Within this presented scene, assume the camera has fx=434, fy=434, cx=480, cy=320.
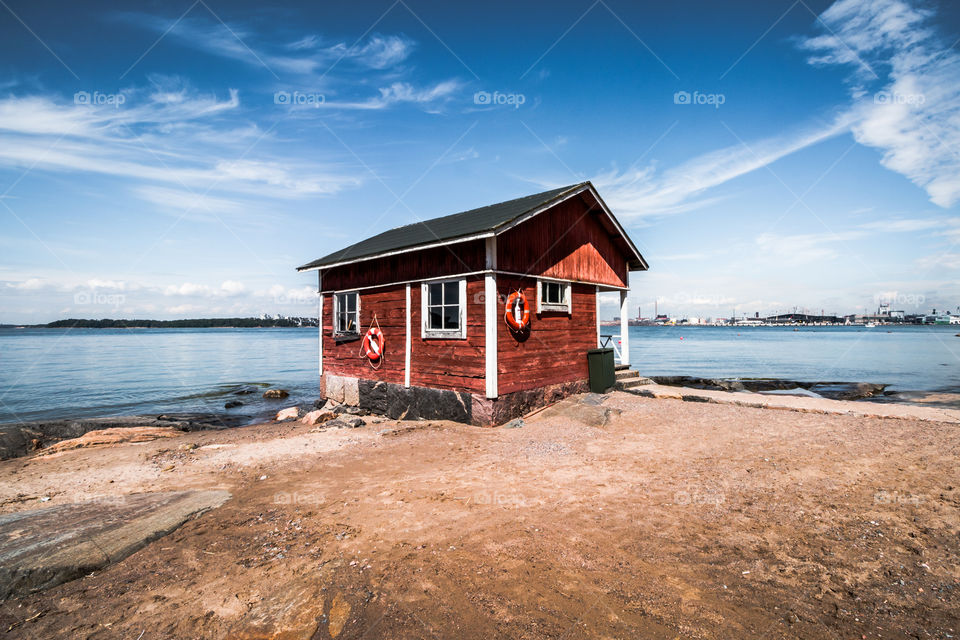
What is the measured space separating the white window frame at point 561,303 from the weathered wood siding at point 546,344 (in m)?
0.15

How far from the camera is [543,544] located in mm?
4688

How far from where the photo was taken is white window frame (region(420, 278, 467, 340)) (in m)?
10.9

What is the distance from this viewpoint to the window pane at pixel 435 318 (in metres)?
11.7

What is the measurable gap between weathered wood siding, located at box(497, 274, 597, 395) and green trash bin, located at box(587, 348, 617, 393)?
8.7 inches

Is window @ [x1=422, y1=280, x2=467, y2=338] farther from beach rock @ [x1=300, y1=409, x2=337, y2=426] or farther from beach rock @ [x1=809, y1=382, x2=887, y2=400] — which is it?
beach rock @ [x1=809, y1=382, x2=887, y2=400]

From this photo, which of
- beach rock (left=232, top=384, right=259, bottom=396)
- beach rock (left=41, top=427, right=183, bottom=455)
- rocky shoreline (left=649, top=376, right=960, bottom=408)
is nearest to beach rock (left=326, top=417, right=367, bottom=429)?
beach rock (left=41, top=427, right=183, bottom=455)

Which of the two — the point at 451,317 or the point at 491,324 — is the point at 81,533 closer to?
the point at 491,324

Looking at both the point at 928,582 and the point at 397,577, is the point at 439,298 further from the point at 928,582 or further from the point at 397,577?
the point at 928,582

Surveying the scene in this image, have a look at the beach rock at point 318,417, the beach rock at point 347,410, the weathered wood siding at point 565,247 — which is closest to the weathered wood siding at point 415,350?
the beach rock at point 347,410

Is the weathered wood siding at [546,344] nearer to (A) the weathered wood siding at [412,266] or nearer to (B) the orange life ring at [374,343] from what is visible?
(A) the weathered wood siding at [412,266]

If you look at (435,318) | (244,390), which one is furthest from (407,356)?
(244,390)

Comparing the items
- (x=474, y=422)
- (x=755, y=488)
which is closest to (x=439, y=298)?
(x=474, y=422)

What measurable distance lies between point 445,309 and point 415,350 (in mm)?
1607

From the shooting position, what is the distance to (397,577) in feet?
13.5
